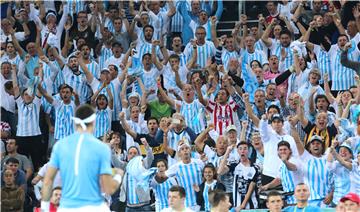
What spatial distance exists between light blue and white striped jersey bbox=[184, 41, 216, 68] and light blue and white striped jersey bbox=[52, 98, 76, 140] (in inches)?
100

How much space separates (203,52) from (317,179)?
5375 mm

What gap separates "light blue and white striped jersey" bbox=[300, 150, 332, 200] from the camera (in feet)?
53.2

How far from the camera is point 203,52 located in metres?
21.0

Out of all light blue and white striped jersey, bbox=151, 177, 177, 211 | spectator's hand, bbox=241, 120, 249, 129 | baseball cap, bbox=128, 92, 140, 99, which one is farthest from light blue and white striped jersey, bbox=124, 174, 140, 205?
baseball cap, bbox=128, 92, 140, 99

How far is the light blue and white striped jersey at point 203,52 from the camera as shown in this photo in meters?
21.0

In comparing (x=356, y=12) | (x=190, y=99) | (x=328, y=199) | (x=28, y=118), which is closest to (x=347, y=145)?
(x=328, y=199)

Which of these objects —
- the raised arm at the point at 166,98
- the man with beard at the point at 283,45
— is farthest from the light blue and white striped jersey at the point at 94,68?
the man with beard at the point at 283,45

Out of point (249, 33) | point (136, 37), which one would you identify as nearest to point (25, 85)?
point (136, 37)

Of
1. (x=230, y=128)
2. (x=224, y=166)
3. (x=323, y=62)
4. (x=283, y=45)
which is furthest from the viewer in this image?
(x=283, y=45)

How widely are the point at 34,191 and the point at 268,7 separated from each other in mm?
6569

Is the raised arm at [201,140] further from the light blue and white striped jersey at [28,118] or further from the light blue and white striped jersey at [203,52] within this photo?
the light blue and white striped jersey at [203,52]

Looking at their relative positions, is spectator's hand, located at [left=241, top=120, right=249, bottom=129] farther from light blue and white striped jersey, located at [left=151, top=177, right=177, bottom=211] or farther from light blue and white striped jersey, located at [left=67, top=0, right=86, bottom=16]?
light blue and white striped jersey, located at [left=67, top=0, right=86, bottom=16]

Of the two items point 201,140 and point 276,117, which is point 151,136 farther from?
point 276,117

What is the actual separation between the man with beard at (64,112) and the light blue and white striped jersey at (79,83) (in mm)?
508
